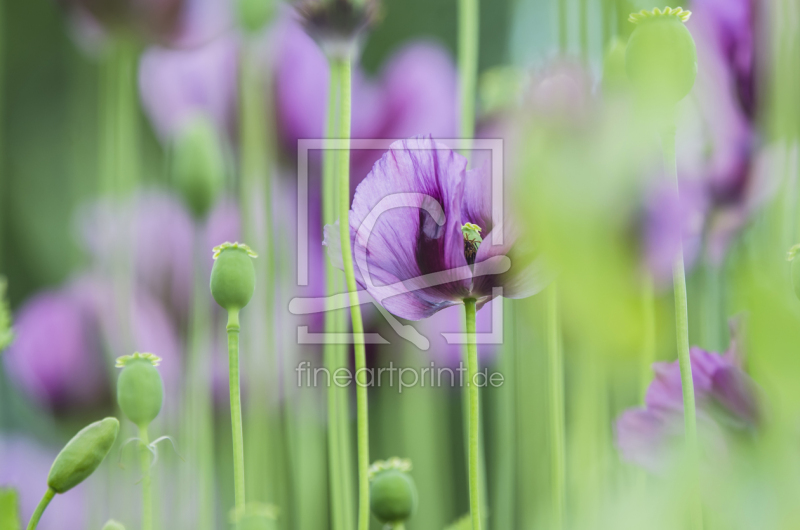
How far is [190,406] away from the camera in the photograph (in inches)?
15.2

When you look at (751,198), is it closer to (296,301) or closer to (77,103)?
(296,301)

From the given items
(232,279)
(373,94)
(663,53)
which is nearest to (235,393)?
(232,279)

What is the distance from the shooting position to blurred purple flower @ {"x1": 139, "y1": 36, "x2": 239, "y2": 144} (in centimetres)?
43

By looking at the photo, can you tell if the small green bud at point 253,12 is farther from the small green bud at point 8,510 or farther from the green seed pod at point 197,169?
the small green bud at point 8,510

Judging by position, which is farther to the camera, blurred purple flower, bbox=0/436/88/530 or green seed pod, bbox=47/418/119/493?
blurred purple flower, bbox=0/436/88/530

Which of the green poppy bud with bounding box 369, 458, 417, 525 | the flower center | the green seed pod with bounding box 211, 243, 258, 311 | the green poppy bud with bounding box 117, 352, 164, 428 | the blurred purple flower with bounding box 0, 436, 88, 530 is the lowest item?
the blurred purple flower with bounding box 0, 436, 88, 530

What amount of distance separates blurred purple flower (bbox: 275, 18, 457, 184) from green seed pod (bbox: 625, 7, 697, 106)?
188 millimetres

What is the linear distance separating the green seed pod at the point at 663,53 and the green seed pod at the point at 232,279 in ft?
0.37

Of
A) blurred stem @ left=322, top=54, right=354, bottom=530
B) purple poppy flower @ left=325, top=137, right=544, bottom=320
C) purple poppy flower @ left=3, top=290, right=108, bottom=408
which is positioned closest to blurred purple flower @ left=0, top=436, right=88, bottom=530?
purple poppy flower @ left=3, top=290, right=108, bottom=408

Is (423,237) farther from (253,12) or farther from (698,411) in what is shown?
(253,12)

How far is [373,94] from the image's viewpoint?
0.39 meters

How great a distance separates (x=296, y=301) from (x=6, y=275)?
0.28 metres

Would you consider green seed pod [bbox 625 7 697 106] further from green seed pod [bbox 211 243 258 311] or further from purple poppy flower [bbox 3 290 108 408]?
purple poppy flower [bbox 3 290 108 408]

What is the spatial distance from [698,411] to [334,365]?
16 centimetres
